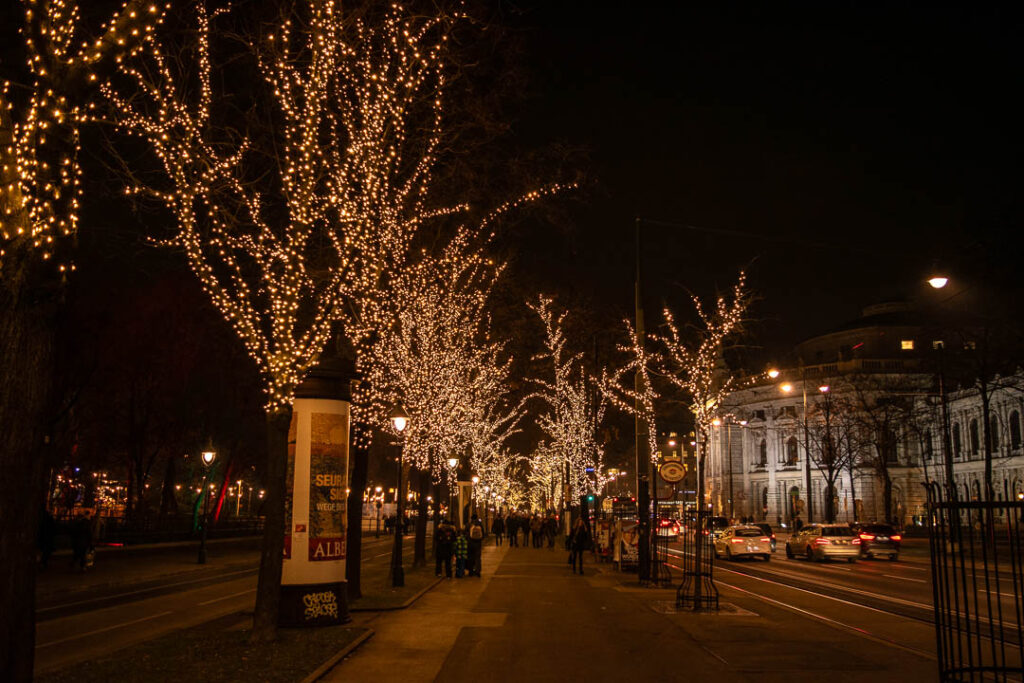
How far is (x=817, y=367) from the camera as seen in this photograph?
83.6 m

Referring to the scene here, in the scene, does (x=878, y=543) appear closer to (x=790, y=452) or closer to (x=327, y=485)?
(x=327, y=485)

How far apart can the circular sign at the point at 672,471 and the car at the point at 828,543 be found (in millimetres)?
21588

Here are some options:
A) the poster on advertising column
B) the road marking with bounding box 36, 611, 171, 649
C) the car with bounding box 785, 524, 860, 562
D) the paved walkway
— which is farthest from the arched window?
the poster on advertising column

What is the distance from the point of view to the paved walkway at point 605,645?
10961 millimetres

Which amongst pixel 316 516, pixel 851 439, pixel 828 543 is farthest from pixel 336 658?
pixel 851 439

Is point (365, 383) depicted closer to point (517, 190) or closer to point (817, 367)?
point (517, 190)

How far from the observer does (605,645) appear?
13.4 m

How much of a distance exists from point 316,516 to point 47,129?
8.69 metres

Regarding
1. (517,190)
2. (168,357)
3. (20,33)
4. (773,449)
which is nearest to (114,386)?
(168,357)

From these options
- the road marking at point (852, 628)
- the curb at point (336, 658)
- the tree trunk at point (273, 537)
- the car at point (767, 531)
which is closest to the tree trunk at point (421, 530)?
the road marking at point (852, 628)

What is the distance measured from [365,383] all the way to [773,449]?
82.1 meters

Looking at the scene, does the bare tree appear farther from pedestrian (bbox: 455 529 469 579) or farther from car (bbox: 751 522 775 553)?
car (bbox: 751 522 775 553)

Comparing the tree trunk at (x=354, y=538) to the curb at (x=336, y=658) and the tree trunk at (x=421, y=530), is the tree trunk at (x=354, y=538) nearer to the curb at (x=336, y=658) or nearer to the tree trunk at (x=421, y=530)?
the curb at (x=336, y=658)

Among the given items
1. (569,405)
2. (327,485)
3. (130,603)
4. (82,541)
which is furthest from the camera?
(569,405)
